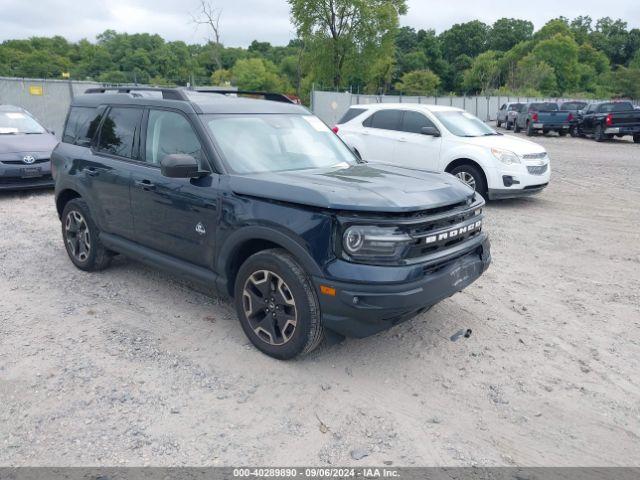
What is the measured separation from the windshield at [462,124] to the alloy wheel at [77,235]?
6.49 meters

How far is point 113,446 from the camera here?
9.87 feet

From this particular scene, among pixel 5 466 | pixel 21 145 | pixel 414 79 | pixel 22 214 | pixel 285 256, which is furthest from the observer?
pixel 414 79

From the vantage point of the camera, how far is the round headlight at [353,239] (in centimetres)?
340

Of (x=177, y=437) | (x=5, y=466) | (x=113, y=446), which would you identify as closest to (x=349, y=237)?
(x=177, y=437)

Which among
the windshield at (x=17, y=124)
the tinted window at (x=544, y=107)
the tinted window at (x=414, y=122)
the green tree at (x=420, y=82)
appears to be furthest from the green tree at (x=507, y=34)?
the windshield at (x=17, y=124)

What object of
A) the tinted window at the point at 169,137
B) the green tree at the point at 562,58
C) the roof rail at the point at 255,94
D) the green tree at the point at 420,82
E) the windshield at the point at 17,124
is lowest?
the tinted window at the point at 169,137

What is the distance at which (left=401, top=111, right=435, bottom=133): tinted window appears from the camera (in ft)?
32.4

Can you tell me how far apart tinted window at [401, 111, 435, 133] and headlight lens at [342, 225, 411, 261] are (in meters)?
6.80

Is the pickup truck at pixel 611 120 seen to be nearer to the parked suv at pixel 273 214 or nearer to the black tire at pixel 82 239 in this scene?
the parked suv at pixel 273 214

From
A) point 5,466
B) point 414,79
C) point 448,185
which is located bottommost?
point 5,466

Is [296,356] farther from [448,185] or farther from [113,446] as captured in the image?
[448,185]

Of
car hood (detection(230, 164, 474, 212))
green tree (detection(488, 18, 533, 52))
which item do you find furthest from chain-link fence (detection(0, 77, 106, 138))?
green tree (detection(488, 18, 533, 52))

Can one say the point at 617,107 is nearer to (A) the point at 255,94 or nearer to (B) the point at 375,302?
(A) the point at 255,94

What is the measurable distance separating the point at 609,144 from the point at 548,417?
22213 mm
